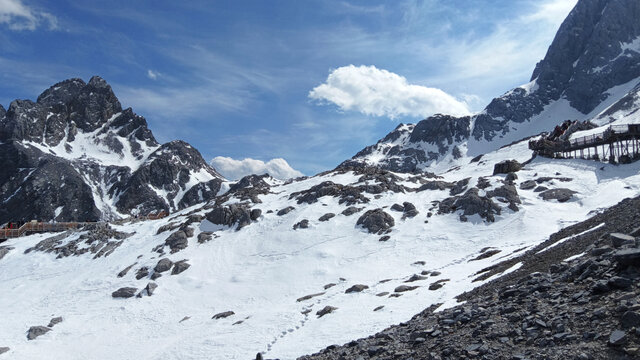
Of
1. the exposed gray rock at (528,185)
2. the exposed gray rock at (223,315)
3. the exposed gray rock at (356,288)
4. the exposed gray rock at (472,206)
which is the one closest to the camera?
the exposed gray rock at (356,288)

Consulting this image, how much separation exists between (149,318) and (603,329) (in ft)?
114

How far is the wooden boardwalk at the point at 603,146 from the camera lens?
189ft

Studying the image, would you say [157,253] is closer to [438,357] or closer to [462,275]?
[462,275]

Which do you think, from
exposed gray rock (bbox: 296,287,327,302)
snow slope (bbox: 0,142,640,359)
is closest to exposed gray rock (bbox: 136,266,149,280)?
snow slope (bbox: 0,142,640,359)

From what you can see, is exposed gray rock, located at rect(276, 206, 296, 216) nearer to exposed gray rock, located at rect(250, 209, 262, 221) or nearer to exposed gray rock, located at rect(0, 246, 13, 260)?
exposed gray rock, located at rect(250, 209, 262, 221)

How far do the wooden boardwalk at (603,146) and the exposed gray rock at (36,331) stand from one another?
69.6m

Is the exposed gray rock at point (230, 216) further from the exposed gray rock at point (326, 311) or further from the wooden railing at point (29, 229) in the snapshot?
the wooden railing at point (29, 229)

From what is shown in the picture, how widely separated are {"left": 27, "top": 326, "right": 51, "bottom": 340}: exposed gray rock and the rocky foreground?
29.6m

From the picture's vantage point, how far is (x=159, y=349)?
91.5 ft

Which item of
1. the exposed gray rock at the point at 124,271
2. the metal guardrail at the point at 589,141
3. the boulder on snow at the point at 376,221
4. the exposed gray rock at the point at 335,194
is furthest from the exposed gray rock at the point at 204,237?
the metal guardrail at the point at 589,141

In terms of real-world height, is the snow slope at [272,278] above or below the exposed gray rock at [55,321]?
above

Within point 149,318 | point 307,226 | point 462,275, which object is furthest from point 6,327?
point 462,275

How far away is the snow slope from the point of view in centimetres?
2467

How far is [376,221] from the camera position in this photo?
47.2 m
